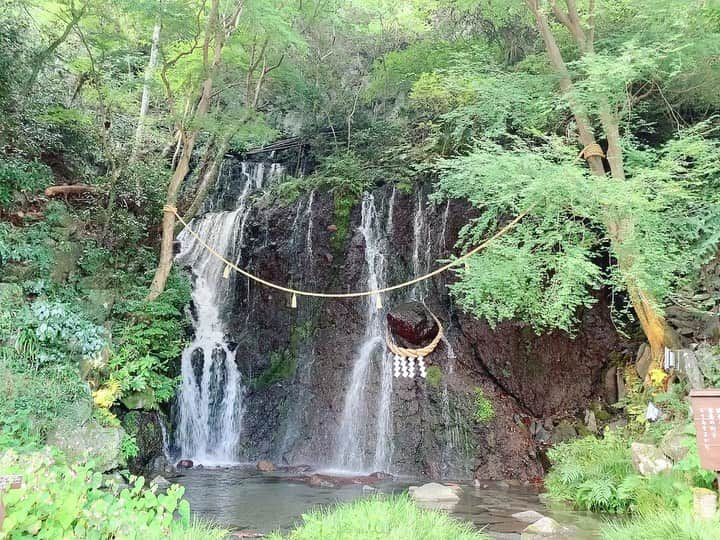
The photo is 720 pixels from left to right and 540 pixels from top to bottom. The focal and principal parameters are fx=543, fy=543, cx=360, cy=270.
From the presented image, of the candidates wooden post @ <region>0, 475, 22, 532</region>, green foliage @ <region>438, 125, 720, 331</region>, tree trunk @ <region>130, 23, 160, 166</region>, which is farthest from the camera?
tree trunk @ <region>130, 23, 160, 166</region>

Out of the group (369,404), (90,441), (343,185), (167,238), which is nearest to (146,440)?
(90,441)

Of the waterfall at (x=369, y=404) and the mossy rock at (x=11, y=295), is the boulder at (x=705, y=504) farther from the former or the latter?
Result: the mossy rock at (x=11, y=295)

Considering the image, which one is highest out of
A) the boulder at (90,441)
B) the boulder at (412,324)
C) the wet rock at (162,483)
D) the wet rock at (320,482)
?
the boulder at (412,324)

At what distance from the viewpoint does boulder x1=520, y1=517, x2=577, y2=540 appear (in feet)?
17.0

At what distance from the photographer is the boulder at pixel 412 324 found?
9953 mm

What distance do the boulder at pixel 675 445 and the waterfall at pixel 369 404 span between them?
183 inches

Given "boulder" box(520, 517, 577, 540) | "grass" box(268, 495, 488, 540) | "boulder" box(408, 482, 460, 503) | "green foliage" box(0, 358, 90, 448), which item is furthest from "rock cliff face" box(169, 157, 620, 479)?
"grass" box(268, 495, 488, 540)

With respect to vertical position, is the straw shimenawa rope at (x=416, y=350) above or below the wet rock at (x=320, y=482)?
above

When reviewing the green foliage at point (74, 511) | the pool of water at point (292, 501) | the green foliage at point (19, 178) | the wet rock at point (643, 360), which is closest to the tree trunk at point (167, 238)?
the green foliage at point (19, 178)

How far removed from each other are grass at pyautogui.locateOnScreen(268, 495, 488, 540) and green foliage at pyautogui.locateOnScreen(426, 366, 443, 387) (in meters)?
5.28

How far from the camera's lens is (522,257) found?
7023mm

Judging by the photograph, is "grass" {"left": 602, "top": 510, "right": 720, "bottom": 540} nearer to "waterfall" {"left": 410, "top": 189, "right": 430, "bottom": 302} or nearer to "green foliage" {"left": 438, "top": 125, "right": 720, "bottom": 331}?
"green foliage" {"left": 438, "top": 125, "right": 720, "bottom": 331}

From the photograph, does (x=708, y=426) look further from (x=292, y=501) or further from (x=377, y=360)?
(x=377, y=360)

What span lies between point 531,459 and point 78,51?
13.4 m
